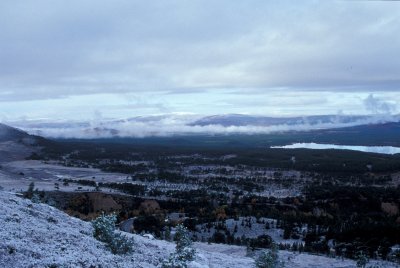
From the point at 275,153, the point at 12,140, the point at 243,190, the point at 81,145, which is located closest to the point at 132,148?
the point at 81,145

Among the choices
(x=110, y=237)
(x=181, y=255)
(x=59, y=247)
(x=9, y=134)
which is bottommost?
(x=181, y=255)

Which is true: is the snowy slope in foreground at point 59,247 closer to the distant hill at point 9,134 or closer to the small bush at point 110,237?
the small bush at point 110,237

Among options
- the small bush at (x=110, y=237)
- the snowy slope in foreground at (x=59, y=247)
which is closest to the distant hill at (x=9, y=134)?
the snowy slope in foreground at (x=59, y=247)

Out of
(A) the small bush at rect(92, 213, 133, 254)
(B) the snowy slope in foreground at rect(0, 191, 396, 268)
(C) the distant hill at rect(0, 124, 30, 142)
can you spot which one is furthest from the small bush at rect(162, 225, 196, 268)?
(C) the distant hill at rect(0, 124, 30, 142)

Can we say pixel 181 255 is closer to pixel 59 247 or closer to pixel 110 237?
pixel 110 237

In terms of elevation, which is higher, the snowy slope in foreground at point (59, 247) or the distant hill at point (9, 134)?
the distant hill at point (9, 134)

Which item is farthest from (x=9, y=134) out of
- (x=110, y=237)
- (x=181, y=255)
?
(x=181, y=255)

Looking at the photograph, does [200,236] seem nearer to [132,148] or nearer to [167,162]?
[167,162]
